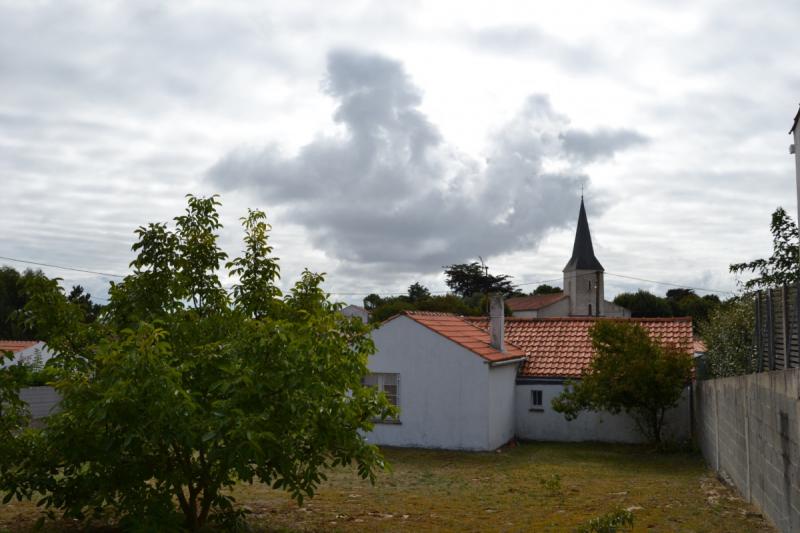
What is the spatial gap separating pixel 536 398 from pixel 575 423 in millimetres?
1542

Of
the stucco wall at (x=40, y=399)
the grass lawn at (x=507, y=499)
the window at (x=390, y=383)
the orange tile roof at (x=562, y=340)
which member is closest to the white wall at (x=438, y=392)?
the window at (x=390, y=383)

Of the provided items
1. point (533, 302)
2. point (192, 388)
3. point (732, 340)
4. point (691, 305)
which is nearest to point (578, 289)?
point (533, 302)

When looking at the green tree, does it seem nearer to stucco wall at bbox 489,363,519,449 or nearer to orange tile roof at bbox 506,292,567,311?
stucco wall at bbox 489,363,519,449

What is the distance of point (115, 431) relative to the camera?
8.55 m

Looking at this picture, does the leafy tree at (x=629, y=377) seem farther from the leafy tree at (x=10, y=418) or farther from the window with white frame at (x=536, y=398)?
the leafy tree at (x=10, y=418)

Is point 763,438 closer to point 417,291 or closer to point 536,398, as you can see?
point 536,398

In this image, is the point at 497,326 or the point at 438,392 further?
the point at 497,326

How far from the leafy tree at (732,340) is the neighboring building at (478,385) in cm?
546

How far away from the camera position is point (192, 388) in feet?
30.1

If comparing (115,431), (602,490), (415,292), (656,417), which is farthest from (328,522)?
(415,292)

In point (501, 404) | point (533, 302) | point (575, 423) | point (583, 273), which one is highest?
point (583, 273)

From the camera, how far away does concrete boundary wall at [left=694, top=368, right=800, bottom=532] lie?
922cm

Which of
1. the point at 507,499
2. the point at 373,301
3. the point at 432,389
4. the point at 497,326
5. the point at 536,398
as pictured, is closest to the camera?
the point at 507,499

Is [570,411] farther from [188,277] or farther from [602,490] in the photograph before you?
[188,277]
